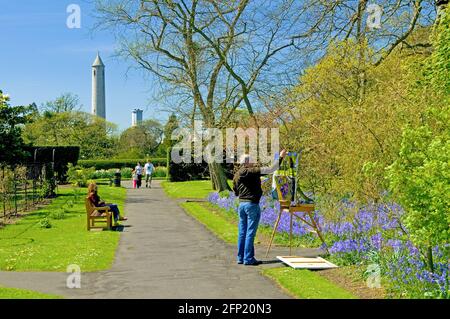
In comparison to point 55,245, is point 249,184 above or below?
above

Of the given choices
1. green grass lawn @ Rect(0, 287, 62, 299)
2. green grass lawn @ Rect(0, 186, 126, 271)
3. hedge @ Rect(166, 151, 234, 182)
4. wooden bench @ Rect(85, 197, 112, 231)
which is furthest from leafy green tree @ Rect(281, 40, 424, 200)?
hedge @ Rect(166, 151, 234, 182)

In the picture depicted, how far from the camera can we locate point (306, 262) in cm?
962

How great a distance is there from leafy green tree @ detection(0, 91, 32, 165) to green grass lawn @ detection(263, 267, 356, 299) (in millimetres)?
15164

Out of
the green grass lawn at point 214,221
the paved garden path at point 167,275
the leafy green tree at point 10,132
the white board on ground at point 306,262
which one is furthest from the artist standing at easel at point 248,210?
the leafy green tree at point 10,132

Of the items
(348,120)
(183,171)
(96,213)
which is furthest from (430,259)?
(183,171)

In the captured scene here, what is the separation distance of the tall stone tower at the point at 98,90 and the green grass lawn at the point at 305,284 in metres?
153

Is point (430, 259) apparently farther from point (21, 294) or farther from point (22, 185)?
point (22, 185)

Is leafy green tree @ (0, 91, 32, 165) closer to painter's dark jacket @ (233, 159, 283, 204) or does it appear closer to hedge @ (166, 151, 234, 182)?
painter's dark jacket @ (233, 159, 283, 204)

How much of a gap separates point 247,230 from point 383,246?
233 cm

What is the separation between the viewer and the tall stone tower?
158000mm

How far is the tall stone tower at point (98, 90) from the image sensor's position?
15800 centimetres
